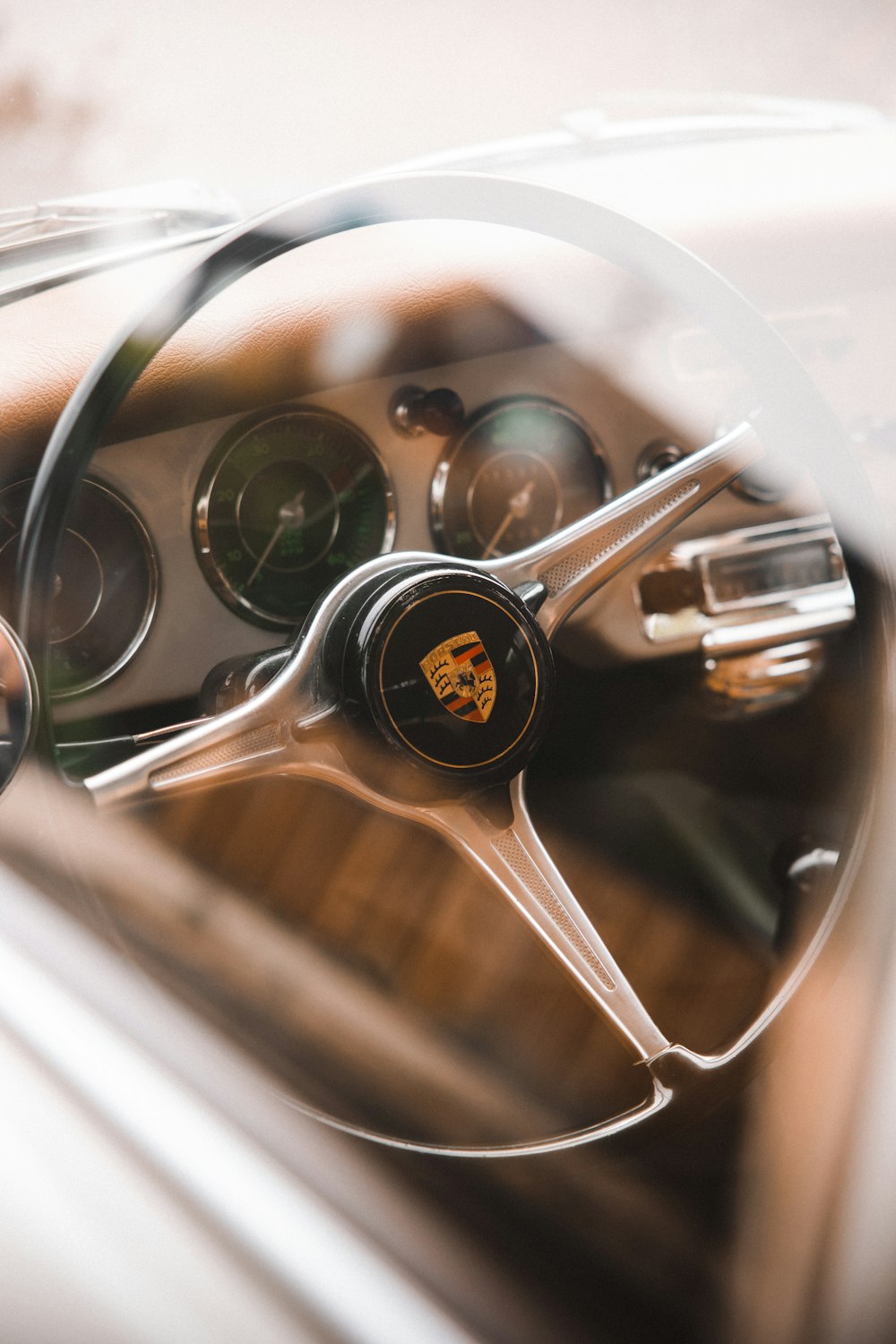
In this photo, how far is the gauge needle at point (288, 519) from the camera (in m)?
1.36

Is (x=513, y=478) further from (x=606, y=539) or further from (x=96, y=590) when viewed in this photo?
(x=96, y=590)

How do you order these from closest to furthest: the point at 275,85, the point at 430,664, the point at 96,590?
the point at 430,664, the point at 96,590, the point at 275,85

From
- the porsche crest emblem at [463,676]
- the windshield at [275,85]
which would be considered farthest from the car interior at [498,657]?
the windshield at [275,85]

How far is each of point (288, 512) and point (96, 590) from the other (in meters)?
0.27

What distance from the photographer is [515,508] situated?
60.8 inches

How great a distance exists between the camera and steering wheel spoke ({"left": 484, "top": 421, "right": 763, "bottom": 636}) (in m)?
1.05

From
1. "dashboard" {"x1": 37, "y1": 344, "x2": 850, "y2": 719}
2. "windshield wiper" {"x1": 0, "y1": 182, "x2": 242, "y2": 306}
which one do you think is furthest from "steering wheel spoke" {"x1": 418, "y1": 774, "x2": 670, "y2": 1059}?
"windshield wiper" {"x1": 0, "y1": 182, "x2": 242, "y2": 306}

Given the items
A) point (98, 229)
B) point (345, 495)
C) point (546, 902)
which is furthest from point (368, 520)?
point (546, 902)

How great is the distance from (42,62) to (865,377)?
154 cm

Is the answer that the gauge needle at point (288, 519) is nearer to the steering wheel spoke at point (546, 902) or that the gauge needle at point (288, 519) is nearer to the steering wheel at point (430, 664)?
the steering wheel at point (430, 664)

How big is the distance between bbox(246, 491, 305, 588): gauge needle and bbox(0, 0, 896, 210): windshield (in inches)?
17.4

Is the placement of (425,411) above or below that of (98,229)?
below

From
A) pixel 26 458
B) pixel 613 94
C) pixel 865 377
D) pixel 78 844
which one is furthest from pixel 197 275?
pixel 613 94

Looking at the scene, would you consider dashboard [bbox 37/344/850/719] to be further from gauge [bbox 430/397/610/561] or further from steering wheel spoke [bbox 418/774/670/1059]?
steering wheel spoke [bbox 418/774/670/1059]
